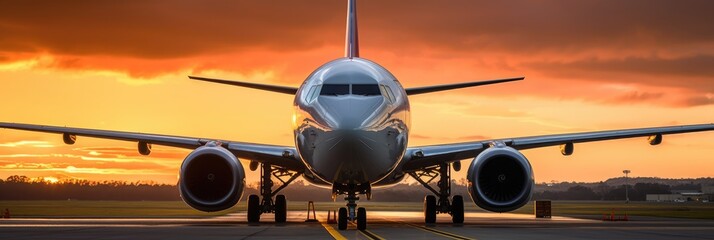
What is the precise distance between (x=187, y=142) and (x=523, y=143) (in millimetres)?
9931

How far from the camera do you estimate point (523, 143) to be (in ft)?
86.6

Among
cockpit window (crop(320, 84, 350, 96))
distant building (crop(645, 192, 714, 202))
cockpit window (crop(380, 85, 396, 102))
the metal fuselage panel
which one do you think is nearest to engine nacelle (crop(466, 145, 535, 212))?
the metal fuselage panel

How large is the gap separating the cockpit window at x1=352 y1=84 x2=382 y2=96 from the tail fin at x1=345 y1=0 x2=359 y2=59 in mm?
6718

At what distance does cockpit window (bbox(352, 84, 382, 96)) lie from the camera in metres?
20.0

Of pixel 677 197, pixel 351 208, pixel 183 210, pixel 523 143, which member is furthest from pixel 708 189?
pixel 351 208

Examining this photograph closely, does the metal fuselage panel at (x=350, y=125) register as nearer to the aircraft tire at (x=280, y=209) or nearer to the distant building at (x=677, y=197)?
the aircraft tire at (x=280, y=209)

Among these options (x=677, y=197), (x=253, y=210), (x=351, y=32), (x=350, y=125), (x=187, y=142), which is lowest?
(x=253, y=210)

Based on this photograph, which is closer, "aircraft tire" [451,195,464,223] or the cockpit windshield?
the cockpit windshield

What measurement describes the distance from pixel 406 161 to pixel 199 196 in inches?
229

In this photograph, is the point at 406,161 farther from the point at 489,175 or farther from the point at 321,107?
the point at 321,107

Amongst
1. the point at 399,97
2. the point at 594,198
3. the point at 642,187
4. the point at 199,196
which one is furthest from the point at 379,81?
the point at 642,187

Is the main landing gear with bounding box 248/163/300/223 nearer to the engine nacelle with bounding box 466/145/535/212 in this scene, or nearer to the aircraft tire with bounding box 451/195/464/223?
the aircraft tire with bounding box 451/195/464/223

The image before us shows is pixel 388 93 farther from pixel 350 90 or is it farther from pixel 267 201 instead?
pixel 267 201

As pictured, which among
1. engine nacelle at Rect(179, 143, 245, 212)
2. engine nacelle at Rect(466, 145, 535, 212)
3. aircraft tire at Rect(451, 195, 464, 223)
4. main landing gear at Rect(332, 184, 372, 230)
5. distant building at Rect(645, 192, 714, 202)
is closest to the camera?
main landing gear at Rect(332, 184, 372, 230)
